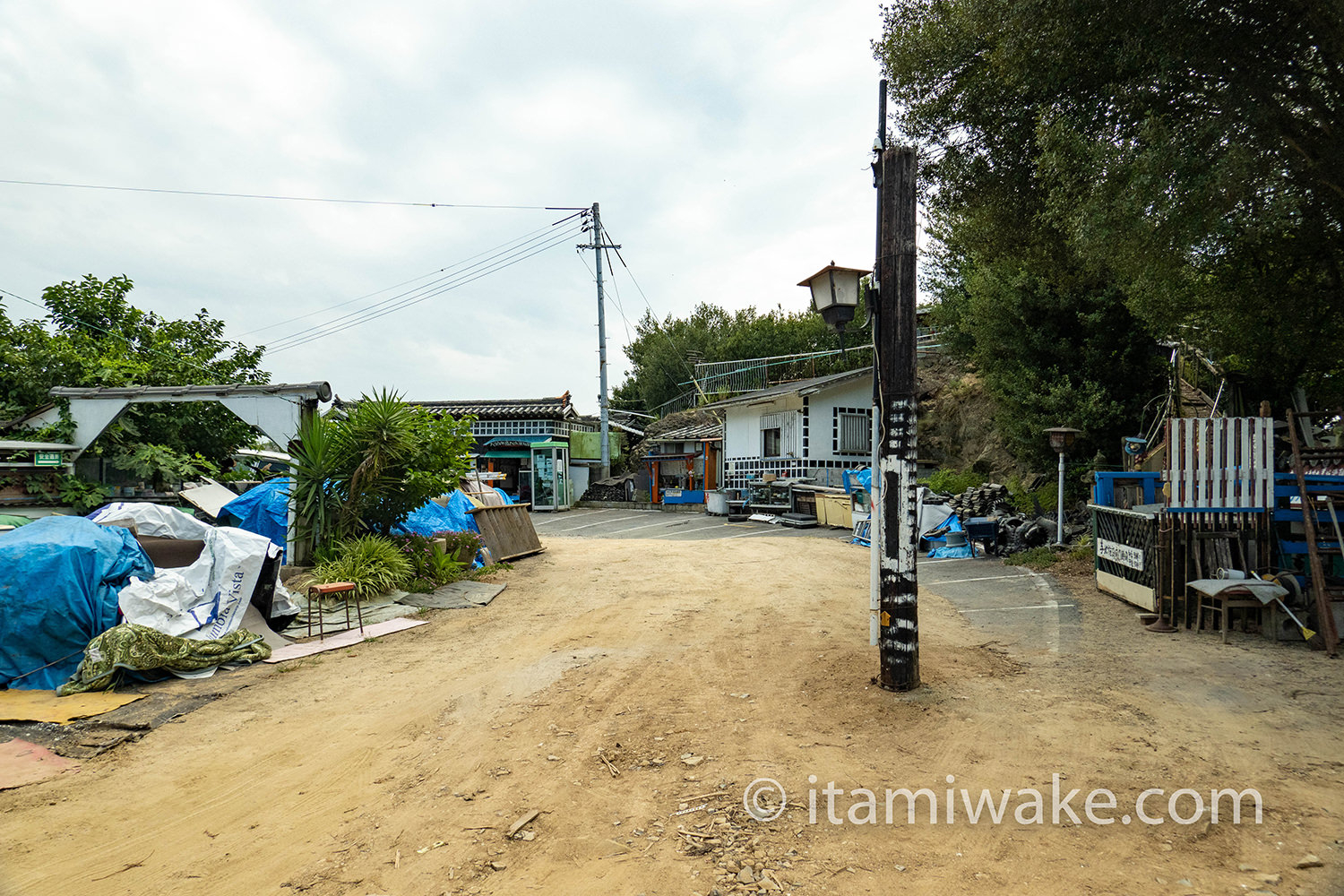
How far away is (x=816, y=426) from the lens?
73.4 ft

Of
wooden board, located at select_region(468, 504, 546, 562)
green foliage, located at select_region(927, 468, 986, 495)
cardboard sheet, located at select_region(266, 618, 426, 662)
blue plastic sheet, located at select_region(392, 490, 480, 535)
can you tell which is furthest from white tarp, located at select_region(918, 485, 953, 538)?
cardboard sheet, located at select_region(266, 618, 426, 662)

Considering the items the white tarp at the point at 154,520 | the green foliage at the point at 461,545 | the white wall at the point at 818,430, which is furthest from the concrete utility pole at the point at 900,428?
the white wall at the point at 818,430

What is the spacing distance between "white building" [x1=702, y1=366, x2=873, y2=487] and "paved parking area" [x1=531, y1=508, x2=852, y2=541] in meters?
2.91

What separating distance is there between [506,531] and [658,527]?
799cm

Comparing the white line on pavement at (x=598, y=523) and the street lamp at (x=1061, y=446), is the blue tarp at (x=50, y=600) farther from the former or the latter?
the white line on pavement at (x=598, y=523)

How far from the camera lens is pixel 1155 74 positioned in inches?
256

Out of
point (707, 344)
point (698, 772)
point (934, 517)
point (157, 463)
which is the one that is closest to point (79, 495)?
point (157, 463)

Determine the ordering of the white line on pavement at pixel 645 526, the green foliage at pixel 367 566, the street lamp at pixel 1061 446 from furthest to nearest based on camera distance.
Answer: the white line on pavement at pixel 645 526 → the street lamp at pixel 1061 446 → the green foliage at pixel 367 566

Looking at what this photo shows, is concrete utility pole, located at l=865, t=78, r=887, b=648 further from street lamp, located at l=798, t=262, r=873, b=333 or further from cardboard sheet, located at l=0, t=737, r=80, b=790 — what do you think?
cardboard sheet, located at l=0, t=737, r=80, b=790

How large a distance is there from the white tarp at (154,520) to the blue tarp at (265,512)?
7.21 ft

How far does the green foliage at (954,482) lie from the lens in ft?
57.1

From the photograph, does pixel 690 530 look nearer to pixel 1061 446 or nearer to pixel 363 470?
pixel 1061 446

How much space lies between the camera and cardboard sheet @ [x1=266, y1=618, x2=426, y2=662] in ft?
22.4

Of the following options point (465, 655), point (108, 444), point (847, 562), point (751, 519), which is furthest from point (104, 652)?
point (751, 519)
